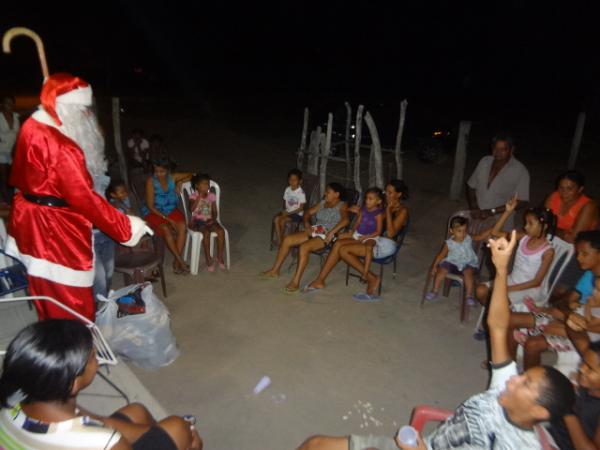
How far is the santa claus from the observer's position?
2.61 meters

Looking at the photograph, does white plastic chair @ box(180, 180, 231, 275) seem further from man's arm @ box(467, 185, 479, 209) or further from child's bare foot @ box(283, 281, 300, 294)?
man's arm @ box(467, 185, 479, 209)

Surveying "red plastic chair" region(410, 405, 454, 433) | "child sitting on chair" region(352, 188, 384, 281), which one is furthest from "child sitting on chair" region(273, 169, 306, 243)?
"red plastic chair" region(410, 405, 454, 433)

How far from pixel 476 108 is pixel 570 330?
2021 cm

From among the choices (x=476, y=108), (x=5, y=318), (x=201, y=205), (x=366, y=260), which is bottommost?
(x=5, y=318)

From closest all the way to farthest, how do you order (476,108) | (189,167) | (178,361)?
(178,361) → (189,167) → (476,108)

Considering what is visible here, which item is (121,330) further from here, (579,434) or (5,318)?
(579,434)

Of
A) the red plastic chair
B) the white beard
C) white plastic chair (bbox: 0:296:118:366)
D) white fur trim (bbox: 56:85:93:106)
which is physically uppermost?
white fur trim (bbox: 56:85:93:106)

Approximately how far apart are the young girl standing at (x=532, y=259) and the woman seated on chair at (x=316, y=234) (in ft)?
5.64

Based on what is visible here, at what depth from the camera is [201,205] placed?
498cm

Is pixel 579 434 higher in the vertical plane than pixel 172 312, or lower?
higher

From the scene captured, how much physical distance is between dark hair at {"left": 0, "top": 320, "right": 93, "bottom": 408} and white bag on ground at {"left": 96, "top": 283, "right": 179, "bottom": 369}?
1704 mm

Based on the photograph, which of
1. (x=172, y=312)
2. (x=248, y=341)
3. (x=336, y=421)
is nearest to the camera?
(x=336, y=421)

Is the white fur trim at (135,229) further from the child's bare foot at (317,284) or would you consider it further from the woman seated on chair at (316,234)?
the child's bare foot at (317,284)

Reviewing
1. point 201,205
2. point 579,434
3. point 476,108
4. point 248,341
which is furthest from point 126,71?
point 579,434
